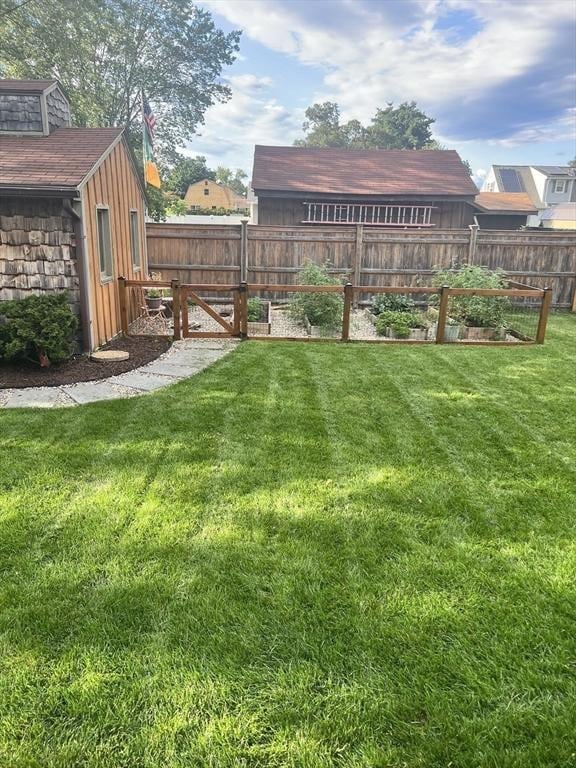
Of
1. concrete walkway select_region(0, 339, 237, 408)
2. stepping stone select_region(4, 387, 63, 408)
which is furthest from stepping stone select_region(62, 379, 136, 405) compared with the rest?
stepping stone select_region(4, 387, 63, 408)

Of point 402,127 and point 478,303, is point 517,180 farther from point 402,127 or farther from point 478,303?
point 478,303

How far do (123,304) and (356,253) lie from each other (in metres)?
5.77

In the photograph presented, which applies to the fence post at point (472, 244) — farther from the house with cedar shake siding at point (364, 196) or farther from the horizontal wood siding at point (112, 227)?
the horizontal wood siding at point (112, 227)

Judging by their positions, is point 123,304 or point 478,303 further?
point 478,303

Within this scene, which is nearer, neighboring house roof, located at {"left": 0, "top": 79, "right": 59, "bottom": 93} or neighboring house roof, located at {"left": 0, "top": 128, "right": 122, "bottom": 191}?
neighboring house roof, located at {"left": 0, "top": 128, "right": 122, "bottom": 191}

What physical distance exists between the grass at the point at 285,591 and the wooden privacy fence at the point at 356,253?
7.53 m

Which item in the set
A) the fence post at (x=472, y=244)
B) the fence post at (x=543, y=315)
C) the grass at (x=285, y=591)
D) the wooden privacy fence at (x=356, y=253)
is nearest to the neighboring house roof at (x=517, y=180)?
the wooden privacy fence at (x=356, y=253)

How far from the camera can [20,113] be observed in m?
7.86

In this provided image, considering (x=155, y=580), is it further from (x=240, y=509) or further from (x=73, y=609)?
(x=240, y=509)

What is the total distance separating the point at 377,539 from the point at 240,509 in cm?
85

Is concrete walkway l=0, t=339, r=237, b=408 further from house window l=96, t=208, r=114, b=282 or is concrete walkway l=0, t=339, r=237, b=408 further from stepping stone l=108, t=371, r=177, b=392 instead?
house window l=96, t=208, r=114, b=282

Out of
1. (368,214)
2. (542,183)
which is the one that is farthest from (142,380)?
(542,183)

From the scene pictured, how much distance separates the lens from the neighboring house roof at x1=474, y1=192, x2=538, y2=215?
20.2m

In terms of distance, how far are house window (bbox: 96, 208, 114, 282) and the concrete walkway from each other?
1715 mm
